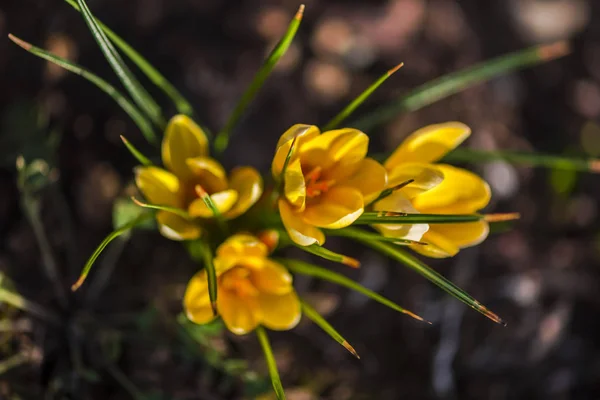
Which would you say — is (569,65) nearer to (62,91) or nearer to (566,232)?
(566,232)

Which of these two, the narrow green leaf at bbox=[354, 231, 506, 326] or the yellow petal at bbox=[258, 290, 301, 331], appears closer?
the narrow green leaf at bbox=[354, 231, 506, 326]

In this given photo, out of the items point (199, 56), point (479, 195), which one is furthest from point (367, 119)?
point (199, 56)

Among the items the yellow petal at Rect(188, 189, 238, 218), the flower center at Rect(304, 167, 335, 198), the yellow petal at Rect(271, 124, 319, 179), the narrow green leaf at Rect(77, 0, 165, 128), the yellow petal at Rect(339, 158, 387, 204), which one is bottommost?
the yellow petal at Rect(188, 189, 238, 218)

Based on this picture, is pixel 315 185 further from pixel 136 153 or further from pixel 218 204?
pixel 136 153

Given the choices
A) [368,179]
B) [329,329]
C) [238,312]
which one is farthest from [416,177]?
[238,312]

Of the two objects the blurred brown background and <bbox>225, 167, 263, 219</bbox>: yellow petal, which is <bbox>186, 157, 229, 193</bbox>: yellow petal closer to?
<bbox>225, 167, 263, 219</bbox>: yellow petal

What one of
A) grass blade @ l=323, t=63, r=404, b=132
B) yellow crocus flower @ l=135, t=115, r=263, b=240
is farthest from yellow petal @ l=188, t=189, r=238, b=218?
grass blade @ l=323, t=63, r=404, b=132

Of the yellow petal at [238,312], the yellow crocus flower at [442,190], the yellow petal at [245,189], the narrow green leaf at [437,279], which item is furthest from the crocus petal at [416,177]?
the yellow petal at [238,312]

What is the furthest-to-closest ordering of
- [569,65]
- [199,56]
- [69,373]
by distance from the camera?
[569,65], [199,56], [69,373]
